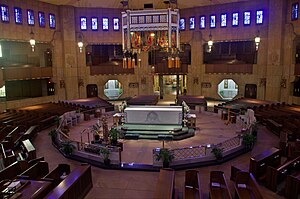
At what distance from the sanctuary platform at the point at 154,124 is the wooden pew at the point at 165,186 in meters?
6.56

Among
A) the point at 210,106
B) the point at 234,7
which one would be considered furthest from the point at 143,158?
the point at 234,7

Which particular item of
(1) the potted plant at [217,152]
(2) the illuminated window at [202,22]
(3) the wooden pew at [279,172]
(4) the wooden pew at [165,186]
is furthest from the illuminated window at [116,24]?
(3) the wooden pew at [279,172]

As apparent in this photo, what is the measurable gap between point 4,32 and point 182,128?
17515mm

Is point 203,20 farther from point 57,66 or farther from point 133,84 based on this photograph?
point 57,66

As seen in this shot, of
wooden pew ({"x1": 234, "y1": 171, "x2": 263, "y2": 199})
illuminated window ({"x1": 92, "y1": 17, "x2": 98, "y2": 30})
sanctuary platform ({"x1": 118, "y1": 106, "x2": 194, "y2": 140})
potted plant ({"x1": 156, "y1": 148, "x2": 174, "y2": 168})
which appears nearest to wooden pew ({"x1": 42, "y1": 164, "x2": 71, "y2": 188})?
potted plant ({"x1": 156, "y1": 148, "x2": 174, "y2": 168})

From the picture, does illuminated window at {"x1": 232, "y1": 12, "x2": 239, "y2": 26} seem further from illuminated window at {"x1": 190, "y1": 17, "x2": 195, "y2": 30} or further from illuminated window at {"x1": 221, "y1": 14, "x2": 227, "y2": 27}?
illuminated window at {"x1": 190, "y1": 17, "x2": 195, "y2": 30}

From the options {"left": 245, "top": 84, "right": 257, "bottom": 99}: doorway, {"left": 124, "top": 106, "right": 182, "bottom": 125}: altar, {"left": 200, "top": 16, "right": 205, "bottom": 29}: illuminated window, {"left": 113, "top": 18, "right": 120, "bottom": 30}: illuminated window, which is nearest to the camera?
Result: {"left": 124, "top": 106, "right": 182, "bottom": 125}: altar

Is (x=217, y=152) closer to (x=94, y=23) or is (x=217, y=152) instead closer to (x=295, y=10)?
(x=295, y=10)

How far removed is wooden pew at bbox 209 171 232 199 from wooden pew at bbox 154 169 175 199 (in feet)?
4.04

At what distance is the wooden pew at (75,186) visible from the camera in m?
7.83

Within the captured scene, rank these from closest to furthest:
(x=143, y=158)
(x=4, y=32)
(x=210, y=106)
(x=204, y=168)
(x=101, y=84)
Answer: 1. (x=204, y=168)
2. (x=143, y=158)
3. (x=4, y=32)
4. (x=210, y=106)
5. (x=101, y=84)

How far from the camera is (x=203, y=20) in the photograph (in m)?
30.3

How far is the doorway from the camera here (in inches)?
1136

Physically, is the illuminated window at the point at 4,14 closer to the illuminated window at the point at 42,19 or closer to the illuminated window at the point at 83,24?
the illuminated window at the point at 42,19
